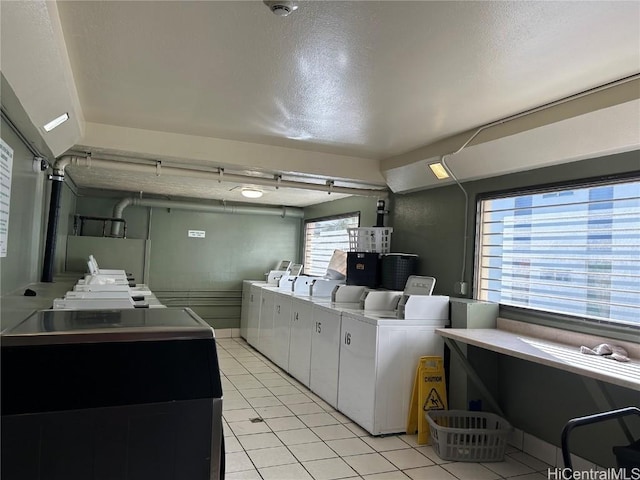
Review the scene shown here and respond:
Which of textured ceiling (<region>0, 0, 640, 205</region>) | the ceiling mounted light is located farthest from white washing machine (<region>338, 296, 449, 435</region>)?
the ceiling mounted light

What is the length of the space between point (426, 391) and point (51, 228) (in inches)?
131

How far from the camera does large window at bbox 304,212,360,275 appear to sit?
6160 mm

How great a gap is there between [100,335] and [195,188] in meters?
5.03

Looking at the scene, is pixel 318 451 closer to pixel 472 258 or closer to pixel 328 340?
pixel 328 340

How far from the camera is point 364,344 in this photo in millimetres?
3568

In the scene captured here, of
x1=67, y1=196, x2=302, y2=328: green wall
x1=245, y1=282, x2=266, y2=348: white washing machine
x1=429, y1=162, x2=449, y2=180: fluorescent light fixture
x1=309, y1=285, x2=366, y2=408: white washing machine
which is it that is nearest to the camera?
x1=429, y1=162, x2=449, y2=180: fluorescent light fixture

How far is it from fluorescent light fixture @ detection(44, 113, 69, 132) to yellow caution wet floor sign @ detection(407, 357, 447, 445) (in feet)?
9.90

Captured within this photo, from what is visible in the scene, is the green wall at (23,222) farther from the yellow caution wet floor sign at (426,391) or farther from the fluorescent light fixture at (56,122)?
the yellow caution wet floor sign at (426,391)

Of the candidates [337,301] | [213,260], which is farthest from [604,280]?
[213,260]

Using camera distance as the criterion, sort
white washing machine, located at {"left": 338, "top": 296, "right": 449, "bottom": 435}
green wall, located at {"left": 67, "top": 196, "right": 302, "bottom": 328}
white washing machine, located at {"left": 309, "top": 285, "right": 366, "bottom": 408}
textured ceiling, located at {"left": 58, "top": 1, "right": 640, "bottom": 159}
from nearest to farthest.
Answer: textured ceiling, located at {"left": 58, "top": 1, "right": 640, "bottom": 159}, white washing machine, located at {"left": 338, "top": 296, "right": 449, "bottom": 435}, white washing machine, located at {"left": 309, "top": 285, "right": 366, "bottom": 408}, green wall, located at {"left": 67, "top": 196, "right": 302, "bottom": 328}

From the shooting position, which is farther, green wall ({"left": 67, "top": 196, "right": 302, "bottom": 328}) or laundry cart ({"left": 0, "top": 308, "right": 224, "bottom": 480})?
green wall ({"left": 67, "top": 196, "right": 302, "bottom": 328})

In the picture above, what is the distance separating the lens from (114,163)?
12.8 feet

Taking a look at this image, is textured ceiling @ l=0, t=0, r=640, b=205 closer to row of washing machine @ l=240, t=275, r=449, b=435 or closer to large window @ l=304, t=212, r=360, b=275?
row of washing machine @ l=240, t=275, r=449, b=435

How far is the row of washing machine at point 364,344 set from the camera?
3.45 metres
